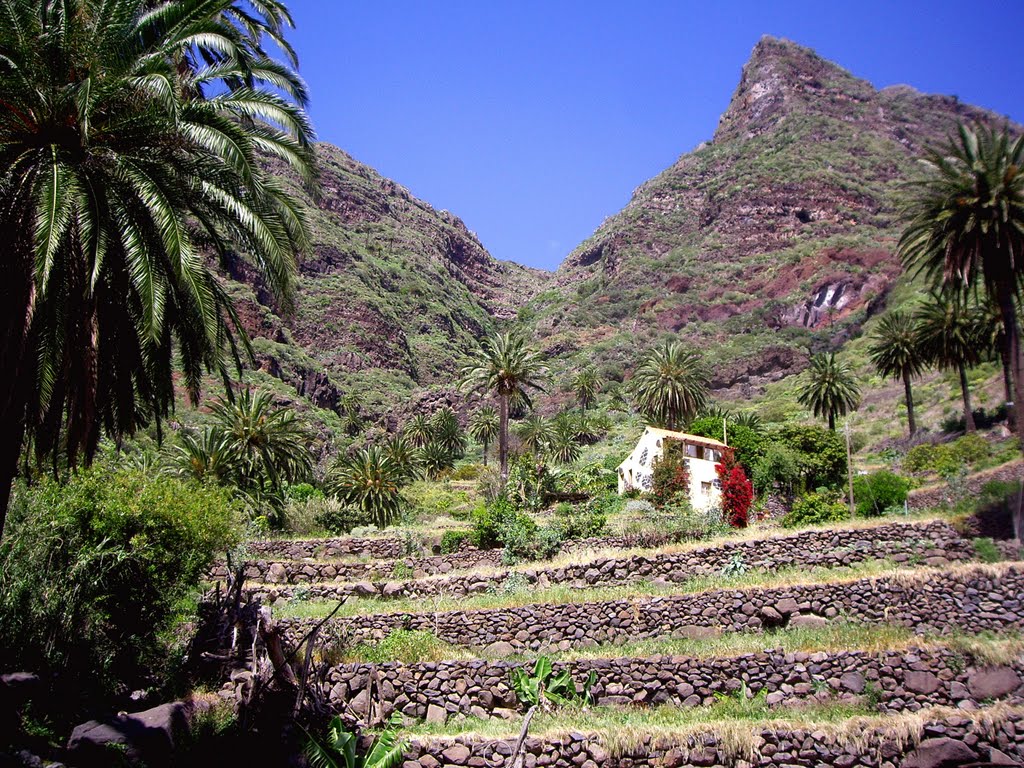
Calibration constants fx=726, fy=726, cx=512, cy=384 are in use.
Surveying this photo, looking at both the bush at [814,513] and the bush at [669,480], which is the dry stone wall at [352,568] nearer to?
the bush at [814,513]

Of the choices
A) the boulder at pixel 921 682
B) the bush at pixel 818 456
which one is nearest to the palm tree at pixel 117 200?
the boulder at pixel 921 682

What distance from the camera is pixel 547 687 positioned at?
675 inches

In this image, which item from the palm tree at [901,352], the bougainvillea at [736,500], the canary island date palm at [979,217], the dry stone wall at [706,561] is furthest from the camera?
the palm tree at [901,352]

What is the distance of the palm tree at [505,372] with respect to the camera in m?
49.4

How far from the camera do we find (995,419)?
47938 mm

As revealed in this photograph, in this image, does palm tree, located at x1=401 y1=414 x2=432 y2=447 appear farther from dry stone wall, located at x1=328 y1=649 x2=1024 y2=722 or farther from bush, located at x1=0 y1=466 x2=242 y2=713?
dry stone wall, located at x1=328 y1=649 x2=1024 y2=722

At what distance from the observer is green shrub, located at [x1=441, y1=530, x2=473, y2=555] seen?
2978 centimetres

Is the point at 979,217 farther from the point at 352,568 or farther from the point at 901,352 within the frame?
the point at 901,352

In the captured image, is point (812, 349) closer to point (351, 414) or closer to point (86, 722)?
point (351, 414)

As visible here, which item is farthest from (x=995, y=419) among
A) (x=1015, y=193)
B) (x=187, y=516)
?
(x=187, y=516)

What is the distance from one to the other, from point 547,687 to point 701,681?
357cm

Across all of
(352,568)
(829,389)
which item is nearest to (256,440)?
(352,568)

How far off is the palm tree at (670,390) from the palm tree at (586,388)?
42.2 m

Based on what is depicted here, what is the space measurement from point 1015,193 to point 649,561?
60.6 feet
